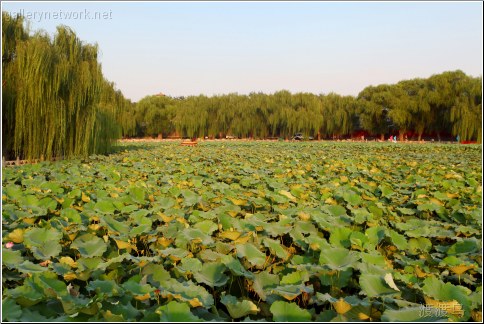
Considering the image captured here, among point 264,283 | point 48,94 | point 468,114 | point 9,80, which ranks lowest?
point 264,283

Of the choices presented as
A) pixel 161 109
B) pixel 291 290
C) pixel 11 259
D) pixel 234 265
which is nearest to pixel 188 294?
pixel 234 265

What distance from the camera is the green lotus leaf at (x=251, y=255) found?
196 centimetres

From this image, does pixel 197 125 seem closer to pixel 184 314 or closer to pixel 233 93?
pixel 233 93

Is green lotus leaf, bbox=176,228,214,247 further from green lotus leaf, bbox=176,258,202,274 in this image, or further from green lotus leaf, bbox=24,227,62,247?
green lotus leaf, bbox=24,227,62,247

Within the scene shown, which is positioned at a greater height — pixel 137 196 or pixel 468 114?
pixel 468 114

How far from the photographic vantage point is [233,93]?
40.2 metres

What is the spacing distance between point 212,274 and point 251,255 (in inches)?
10.7

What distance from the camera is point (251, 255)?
2.02m

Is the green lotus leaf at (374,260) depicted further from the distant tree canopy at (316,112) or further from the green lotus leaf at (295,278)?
the distant tree canopy at (316,112)

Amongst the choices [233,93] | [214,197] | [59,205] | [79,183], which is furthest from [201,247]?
[233,93]

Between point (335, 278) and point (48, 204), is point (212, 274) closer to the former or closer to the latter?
point (335, 278)

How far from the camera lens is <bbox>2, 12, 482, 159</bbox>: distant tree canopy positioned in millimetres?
9406

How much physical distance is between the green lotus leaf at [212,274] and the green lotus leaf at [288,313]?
1.25 ft

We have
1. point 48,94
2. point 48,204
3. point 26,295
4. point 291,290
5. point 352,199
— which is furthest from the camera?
point 48,94
